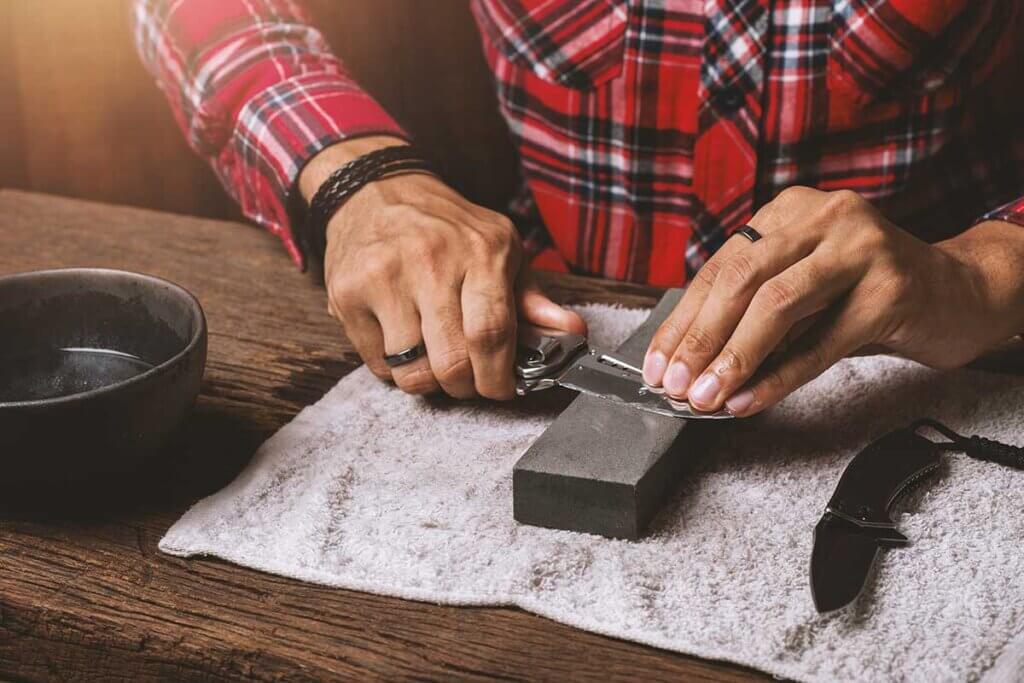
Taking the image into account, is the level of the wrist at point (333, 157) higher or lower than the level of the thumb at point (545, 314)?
higher

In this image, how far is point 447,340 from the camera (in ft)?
2.63

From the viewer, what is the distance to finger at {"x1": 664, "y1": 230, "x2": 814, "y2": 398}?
0.72 meters

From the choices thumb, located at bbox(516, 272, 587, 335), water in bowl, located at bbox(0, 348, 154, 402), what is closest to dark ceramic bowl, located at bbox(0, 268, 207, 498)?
water in bowl, located at bbox(0, 348, 154, 402)

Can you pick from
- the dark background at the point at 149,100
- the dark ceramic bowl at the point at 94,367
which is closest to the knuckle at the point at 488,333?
the dark ceramic bowl at the point at 94,367

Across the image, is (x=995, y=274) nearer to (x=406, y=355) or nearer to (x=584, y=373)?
(x=584, y=373)

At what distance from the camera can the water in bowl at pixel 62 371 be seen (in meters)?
0.70

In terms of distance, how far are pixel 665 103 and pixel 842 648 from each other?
0.76 metres

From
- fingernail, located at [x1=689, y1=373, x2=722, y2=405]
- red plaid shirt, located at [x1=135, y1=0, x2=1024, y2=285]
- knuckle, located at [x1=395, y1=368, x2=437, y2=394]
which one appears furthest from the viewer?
red plaid shirt, located at [x1=135, y1=0, x2=1024, y2=285]

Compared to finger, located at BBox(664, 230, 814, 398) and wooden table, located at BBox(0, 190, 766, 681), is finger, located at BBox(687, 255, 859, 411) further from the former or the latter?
wooden table, located at BBox(0, 190, 766, 681)

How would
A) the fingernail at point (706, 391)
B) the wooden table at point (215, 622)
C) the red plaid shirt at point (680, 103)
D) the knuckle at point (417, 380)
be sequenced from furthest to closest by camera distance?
the red plaid shirt at point (680, 103)
the knuckle at point (417, 380)
the fingernail at point (706, 391)
the wooden table at point (215, 622)

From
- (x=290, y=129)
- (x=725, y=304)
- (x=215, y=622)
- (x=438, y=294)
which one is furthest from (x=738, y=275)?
(x=290, y=129)

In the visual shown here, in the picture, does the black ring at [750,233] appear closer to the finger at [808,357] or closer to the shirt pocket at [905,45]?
the finger at [808,357]

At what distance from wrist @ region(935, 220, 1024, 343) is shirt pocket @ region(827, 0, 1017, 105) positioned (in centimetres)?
30

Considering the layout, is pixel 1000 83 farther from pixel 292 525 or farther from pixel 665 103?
pixel 292 525
